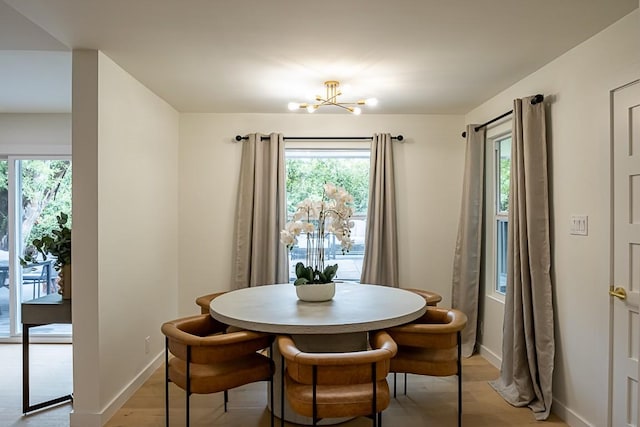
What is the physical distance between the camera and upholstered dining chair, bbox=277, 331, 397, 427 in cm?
198

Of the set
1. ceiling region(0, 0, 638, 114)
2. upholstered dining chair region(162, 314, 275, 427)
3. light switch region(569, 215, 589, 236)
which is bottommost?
upholstered dining chair region(162, 314, 275, 427)

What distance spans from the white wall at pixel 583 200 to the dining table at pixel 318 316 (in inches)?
37.2

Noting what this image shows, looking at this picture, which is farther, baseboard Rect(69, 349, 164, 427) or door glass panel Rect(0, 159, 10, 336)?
door glass panel Rect(0, 159, 10, 336)

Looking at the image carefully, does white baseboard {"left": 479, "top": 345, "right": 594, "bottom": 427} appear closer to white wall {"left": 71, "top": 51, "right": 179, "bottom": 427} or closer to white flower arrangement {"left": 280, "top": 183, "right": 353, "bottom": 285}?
white flower arrangement {"left": 280, "top": 183, "right": 353, "bottom": 285}

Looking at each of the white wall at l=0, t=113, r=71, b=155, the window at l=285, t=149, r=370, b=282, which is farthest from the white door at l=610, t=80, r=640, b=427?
the white wall at l=0, t=113, r=71, b=155

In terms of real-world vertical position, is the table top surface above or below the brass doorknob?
below

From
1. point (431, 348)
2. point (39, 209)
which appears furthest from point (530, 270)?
point (39, 209)

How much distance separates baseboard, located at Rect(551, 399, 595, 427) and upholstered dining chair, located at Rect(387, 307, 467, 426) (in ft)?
2.40

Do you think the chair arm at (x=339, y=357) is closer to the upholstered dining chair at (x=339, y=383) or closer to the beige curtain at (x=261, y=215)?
the upholstered dining chair at (x=339, y=383)

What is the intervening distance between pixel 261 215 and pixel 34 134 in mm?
2504

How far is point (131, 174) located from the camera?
3.08 m

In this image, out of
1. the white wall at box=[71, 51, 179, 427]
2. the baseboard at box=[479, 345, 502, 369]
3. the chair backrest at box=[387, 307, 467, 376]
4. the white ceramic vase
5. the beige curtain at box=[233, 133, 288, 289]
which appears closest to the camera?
the chair backrest at box=[387, 307, 467, 376]

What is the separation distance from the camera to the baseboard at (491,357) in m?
3.59

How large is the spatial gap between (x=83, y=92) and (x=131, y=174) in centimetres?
69
